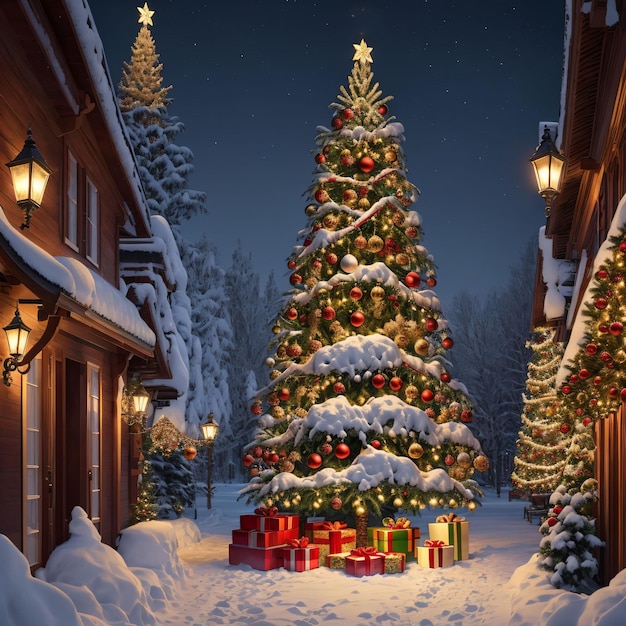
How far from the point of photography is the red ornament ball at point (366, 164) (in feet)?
58.7

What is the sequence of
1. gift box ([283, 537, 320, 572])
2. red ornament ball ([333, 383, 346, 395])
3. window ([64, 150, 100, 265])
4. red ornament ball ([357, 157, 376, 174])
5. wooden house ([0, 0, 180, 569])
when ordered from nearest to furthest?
wooden house ([0, 0, 180, 569]), window ([64, 150, 100, 265]), gift box ([283, 537, 320, 572]), red ornament ball ([333, 383, 346, 395]), red ornament ball ([357, 157, 376, 174])

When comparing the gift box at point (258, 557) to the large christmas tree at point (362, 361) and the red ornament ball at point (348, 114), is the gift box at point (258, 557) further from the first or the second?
the red ornament ball at point (348, 114)

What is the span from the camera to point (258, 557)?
48.4 ft

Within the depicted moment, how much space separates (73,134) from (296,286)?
23.6 feet

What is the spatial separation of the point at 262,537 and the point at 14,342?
7379 millimetres

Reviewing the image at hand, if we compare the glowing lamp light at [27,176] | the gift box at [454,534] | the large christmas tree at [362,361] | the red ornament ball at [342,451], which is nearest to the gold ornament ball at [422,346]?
the large christmas tree at [362,361]

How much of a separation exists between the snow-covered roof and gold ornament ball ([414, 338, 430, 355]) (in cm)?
530

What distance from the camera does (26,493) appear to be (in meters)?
9.66

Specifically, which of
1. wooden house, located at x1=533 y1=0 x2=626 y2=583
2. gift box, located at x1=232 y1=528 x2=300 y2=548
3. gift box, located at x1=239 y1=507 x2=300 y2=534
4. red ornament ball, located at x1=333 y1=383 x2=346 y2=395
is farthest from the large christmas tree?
wooden house, located at x1=533 y1=0 x2=626 y2=583

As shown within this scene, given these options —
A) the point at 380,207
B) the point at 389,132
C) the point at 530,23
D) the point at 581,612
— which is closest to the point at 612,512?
the point at 581,612

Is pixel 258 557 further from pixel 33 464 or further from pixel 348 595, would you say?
pixel 33 464

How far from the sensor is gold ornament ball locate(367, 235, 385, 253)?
17.3 metres

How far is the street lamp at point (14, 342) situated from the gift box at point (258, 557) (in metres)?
7.12

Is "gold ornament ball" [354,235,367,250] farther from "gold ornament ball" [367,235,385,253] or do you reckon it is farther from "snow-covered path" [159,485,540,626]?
"snow-covered path" [159,485,540,626]
